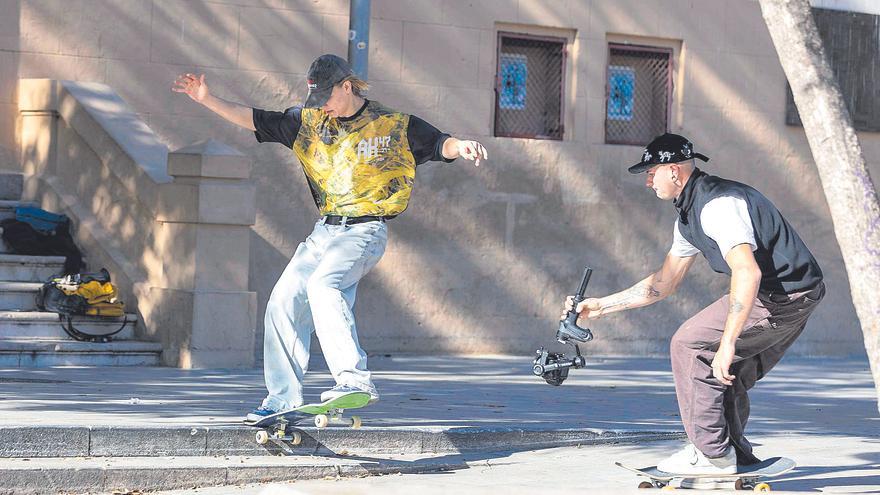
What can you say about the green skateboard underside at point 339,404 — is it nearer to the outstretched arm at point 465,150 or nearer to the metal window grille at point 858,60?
the outstretched arm at point 465,150

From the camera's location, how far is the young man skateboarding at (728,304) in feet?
22.0

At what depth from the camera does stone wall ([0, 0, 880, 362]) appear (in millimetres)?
13742

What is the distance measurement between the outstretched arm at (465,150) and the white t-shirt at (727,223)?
1143 millimetres

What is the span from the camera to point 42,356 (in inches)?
458

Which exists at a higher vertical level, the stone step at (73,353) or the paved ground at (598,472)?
the stone step at (73,353)

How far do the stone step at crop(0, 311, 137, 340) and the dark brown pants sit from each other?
20.8 ft

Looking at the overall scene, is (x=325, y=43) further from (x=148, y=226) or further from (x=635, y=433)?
(x=635, y=433)

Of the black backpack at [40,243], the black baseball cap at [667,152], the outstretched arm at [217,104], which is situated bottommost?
the black backpack at [40,243]

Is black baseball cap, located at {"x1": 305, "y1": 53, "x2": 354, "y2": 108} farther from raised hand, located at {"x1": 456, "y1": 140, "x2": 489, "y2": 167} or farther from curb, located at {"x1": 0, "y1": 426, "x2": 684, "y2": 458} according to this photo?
curb, located at {"x1": 0, "y1": 426, "x2": 684, "y2": 458}

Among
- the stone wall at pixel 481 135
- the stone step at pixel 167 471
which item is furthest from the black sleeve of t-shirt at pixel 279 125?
the stone wall at pixel 481 135

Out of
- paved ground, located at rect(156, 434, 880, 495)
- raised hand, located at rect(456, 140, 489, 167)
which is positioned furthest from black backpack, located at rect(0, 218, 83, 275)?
raised hand, located at rect(456, 140, 489, 167)

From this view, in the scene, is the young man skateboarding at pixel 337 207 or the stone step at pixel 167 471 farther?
the young man skateboarding at pixel 337 207

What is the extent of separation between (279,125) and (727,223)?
261 centimetres

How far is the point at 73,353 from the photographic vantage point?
462 inches
